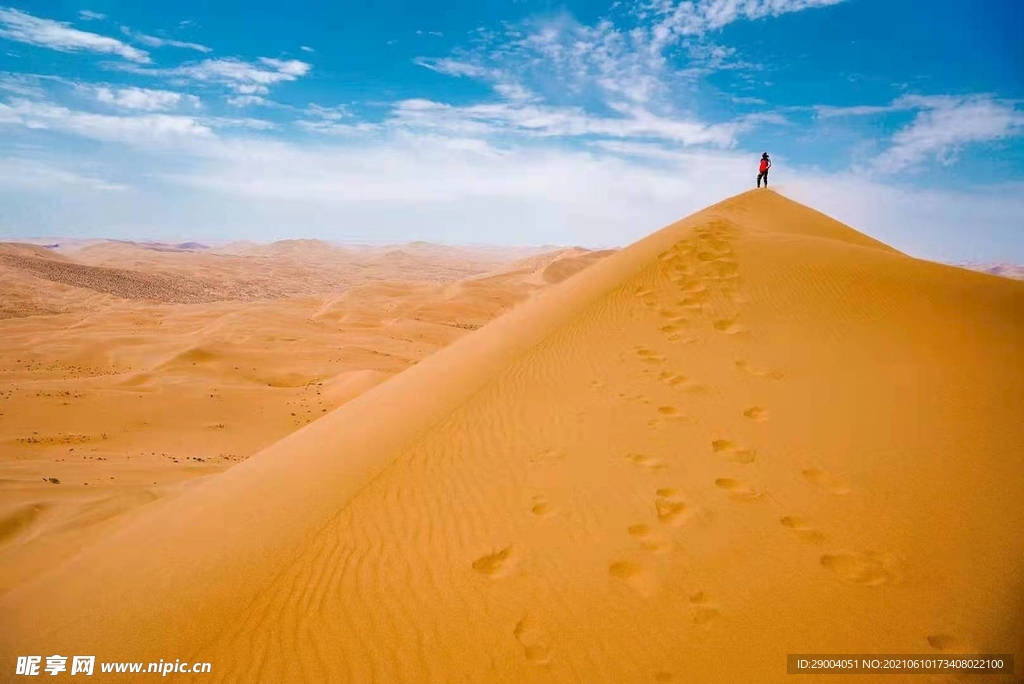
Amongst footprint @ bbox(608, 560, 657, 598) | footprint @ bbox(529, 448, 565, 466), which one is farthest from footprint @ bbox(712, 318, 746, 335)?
footprint @ bbox(608, 560, 657, 598)

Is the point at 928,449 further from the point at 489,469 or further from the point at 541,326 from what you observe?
the point at 541,326

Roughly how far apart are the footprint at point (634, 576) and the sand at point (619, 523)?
0.01 meters

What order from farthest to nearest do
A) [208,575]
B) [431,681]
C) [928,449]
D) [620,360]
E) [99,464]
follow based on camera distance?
[99,464] < [620,360] < [928,449] < [208,575] < [431,681]

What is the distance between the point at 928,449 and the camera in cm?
381

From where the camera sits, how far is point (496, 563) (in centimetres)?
306

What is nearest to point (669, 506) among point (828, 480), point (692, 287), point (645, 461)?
point (645, 461)

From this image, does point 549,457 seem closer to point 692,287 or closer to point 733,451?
point 733,451

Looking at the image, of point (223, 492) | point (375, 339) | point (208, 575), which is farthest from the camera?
point (375, 339)

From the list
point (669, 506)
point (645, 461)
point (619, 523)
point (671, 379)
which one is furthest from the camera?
point (671, 379)

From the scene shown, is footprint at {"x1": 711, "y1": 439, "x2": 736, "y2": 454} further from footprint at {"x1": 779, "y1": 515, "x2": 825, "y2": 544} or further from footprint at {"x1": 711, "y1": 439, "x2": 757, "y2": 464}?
footprint at {"x1": 779, "y1": 515, "x2": 825, "y2": 544}

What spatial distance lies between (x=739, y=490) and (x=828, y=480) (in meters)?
0.64

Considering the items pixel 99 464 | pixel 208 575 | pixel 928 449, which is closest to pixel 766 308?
pixel 928 449

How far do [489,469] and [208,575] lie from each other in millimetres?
2014

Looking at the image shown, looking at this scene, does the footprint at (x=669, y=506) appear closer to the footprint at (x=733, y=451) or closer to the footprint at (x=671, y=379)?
the footprint at (x=733, y=451)
